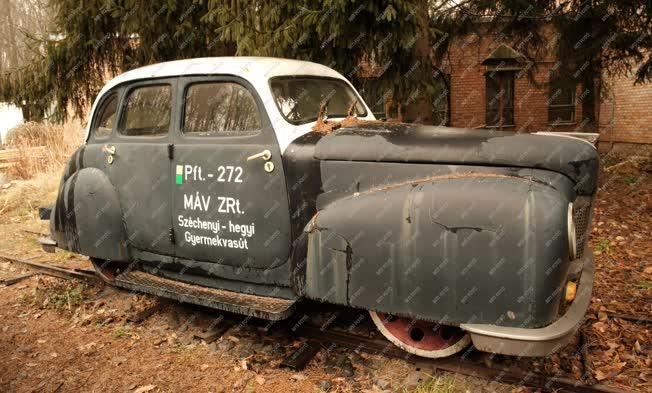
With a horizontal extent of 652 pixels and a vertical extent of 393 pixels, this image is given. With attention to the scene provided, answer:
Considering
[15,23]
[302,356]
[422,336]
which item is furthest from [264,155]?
[15,23]

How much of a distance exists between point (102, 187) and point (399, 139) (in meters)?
2.62

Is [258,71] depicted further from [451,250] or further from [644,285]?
[644,285]

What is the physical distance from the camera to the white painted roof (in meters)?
3.67

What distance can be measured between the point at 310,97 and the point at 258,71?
523 millimetres

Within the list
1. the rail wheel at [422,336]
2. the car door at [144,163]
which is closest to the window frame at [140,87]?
the car door at [144,163]

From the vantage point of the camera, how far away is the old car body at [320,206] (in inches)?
109

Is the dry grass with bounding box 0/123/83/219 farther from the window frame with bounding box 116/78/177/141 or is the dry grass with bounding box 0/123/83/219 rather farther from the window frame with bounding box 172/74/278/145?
Answer: the window frame with bounding box 172/74/278/145

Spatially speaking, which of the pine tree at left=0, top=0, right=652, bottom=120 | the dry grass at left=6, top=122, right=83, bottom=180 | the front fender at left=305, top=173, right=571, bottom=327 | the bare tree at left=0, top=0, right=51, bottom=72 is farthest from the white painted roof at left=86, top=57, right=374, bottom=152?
the bare tree at left=0, top=0, right=51, bottom=72

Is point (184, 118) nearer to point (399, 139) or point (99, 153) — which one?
point (99, 153)

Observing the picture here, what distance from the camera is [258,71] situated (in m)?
3.84

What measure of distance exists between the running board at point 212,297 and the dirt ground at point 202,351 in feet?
1.28

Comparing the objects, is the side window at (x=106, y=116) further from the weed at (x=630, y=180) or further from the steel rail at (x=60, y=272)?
the weed at (x=630, y=180)

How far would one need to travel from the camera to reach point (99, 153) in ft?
14.9

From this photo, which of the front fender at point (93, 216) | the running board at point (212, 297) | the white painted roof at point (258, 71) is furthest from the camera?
the front fender at point (93, 216)
